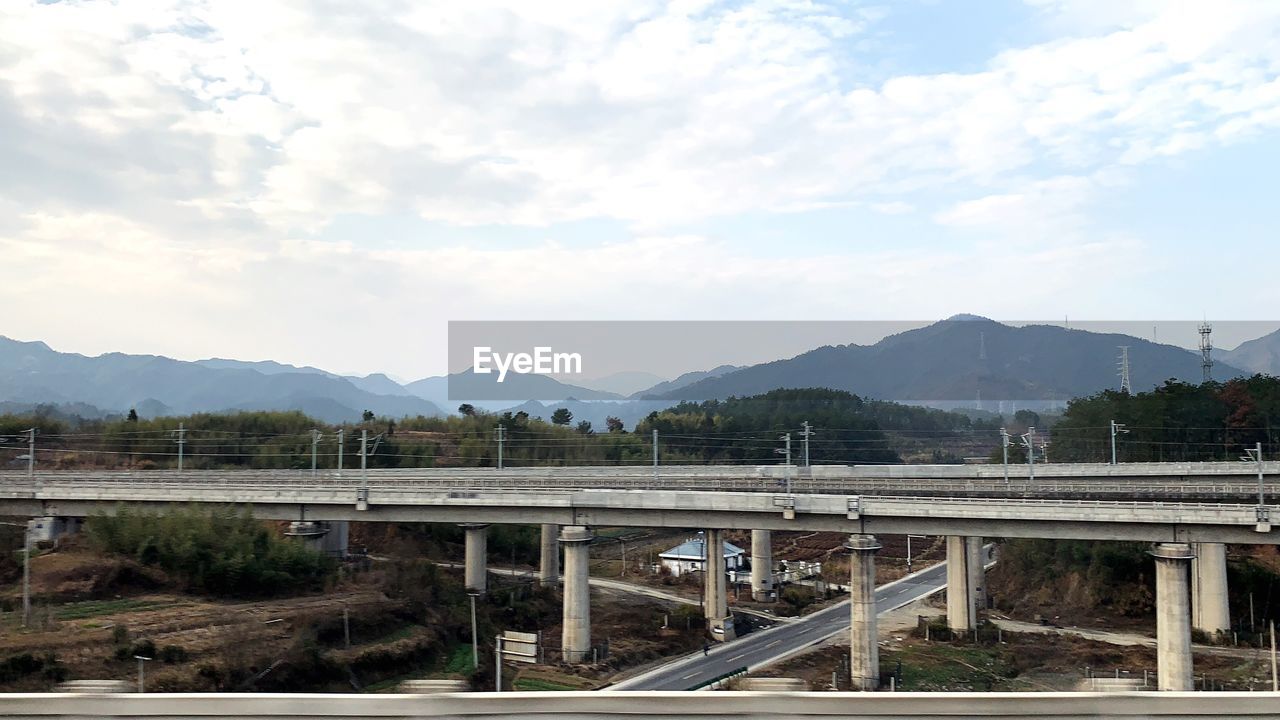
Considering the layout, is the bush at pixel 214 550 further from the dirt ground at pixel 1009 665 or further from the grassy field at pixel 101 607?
the dirt ground at pixel 1009 665

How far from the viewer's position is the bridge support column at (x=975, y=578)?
204ft

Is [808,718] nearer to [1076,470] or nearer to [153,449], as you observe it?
[1076,470]

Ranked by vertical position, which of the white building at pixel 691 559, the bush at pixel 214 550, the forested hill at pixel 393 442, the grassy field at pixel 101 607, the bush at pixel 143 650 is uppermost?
the forested hill at pixel 393 442

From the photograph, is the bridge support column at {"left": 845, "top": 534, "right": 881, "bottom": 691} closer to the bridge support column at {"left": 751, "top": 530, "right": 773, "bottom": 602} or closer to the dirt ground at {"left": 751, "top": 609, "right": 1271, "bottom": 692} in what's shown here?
the dirt ground at {"left": 751, "top": 609, "right": 1271, "bottom": 692}

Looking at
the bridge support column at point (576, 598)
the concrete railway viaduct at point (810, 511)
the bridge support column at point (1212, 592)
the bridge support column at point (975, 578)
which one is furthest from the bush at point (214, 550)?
the bridge support column at point (1212, 592)

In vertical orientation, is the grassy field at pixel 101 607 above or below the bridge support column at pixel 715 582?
above

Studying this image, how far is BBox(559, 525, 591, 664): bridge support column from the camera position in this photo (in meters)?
54.2

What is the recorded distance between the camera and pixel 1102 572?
234 ft

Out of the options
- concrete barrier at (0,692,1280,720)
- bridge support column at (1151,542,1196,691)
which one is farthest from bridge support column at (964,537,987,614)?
concrete barrier at (0,692,1280,720)

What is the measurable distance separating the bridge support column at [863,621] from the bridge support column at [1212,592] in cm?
2623

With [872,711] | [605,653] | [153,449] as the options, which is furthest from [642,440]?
[872,711]

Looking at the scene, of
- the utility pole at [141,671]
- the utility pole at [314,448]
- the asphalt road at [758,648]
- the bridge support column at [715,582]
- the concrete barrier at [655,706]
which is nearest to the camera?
the concrete barrier at [655,706]

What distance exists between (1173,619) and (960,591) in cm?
1682

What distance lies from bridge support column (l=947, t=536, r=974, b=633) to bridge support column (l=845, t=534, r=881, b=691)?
13.3 metres
